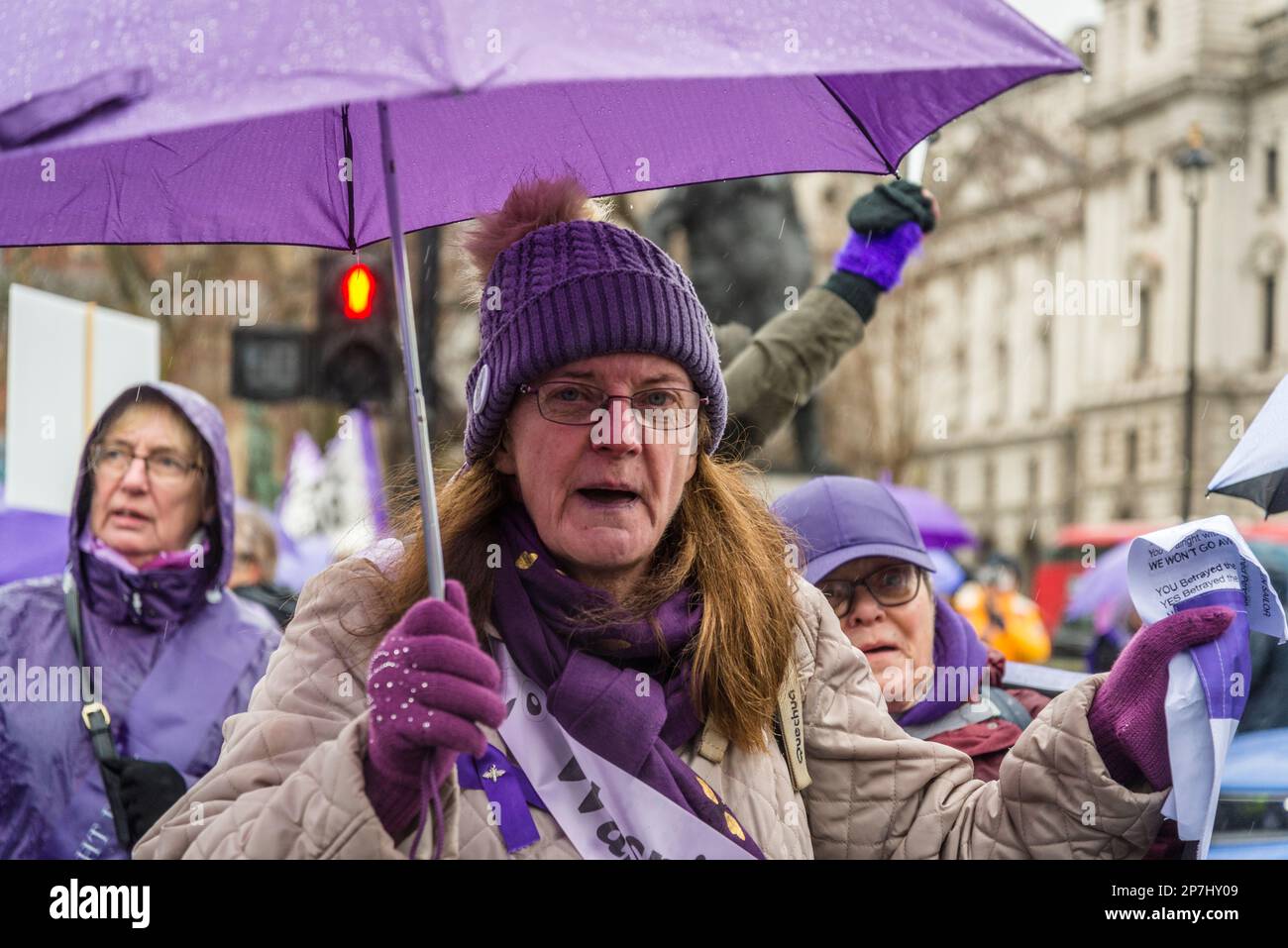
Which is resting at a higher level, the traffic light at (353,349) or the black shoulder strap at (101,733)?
the traffic light at (353,349)

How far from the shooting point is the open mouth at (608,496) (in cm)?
282

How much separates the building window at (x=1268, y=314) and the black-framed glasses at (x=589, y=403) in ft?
179

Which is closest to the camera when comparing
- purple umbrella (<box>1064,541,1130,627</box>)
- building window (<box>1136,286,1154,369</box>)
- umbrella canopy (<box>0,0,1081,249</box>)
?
umbrella canopy (<box>0,0,1081,249</box>)

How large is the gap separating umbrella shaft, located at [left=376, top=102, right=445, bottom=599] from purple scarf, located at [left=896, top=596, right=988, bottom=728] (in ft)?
5.18

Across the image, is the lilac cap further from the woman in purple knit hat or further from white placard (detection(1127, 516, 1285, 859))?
white placard (detection(1127, 516, 1285, 859))

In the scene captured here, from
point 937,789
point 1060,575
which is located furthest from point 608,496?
point 1060,575

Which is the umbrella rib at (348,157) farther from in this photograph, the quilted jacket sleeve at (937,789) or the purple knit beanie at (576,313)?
the quilted jacket sleeve at (937,789)

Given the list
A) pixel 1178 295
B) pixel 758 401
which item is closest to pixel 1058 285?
pixel 1178 295

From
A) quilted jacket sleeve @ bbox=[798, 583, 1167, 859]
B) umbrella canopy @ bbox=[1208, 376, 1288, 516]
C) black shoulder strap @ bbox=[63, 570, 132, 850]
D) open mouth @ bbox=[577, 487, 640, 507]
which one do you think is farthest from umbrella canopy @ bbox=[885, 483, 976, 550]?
open mouth @ bbox=[577, 487, 640, 507]

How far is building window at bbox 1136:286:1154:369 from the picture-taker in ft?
194

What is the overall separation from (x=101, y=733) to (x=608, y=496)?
6.57 ft

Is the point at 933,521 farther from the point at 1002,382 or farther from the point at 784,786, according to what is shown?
the point at 1002,382

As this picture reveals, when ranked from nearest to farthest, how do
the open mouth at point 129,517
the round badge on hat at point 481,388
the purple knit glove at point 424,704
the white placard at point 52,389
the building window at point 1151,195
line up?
the purple knit glove at point 424,704 < the round badge on hat at point 481,388 < the open mouth at point 129,517 < the white placard at point 52,389 < the building window at point 1151,195

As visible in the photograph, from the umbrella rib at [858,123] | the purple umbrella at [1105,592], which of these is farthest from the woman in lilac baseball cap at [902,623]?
the purple umbrella at [1105,592]
